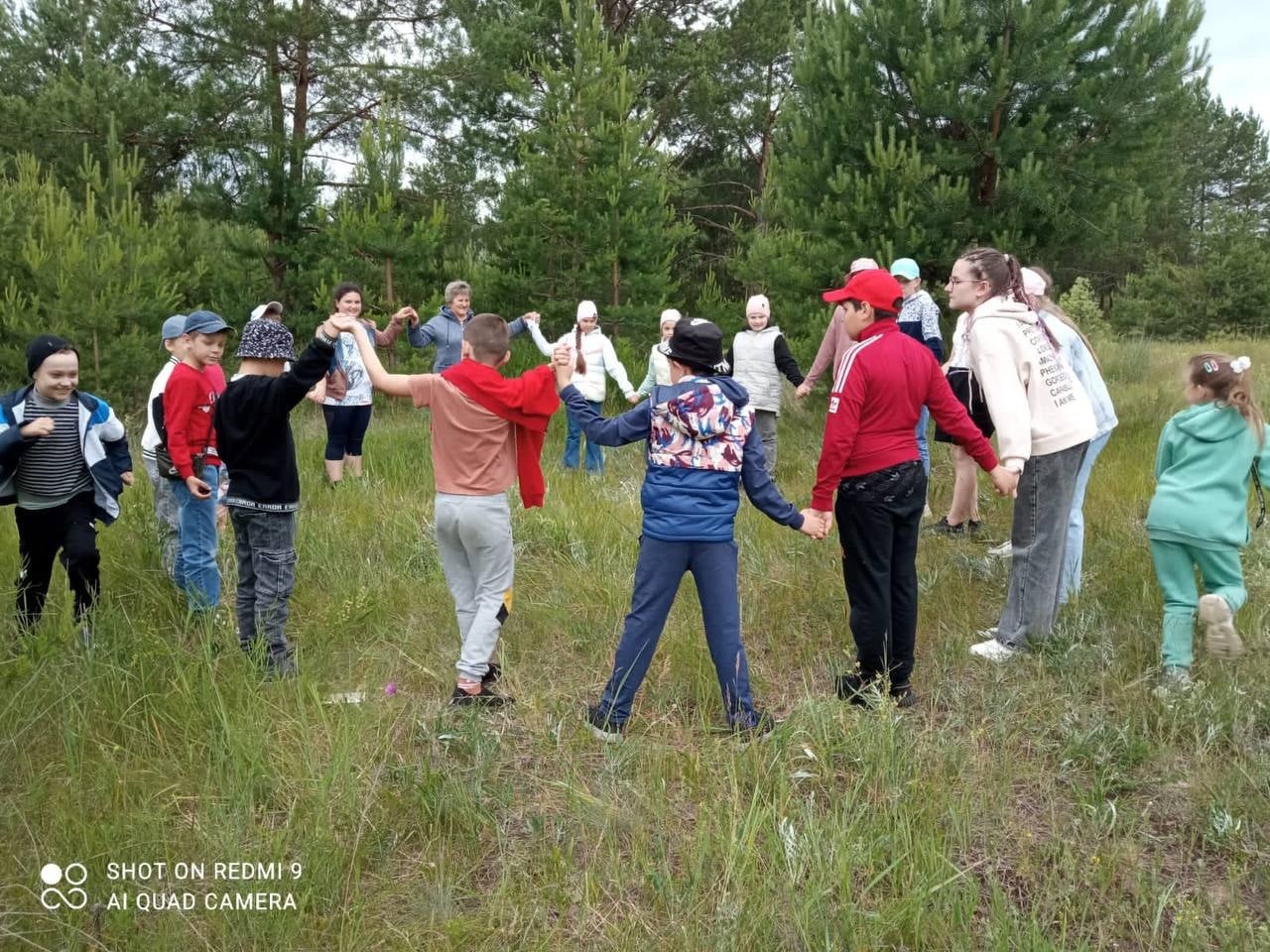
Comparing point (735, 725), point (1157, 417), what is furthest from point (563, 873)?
point (1157, 417)

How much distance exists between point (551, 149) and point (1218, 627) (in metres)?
10.1

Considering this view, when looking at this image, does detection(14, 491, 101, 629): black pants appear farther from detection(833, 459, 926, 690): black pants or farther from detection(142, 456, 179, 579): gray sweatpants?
detection(833, 459, 926, 690): black pants

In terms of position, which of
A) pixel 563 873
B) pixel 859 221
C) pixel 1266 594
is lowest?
pixel 563 873

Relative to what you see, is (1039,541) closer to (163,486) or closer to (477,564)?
(477,564)

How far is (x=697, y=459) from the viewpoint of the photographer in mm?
3346

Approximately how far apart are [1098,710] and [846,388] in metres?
1.60

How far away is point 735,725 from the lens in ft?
11.1

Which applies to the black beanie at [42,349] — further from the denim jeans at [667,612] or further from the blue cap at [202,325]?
the denim jeans at [667,612]

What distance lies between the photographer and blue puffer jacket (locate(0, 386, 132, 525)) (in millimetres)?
4039

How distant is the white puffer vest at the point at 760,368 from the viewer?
7.07m

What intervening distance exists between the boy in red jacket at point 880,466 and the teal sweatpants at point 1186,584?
876mm

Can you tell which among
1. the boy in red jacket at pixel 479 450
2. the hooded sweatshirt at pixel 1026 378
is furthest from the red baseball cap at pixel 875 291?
the boy in red jacket at pixel 479 450

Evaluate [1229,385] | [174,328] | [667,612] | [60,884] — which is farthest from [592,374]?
[60,884]

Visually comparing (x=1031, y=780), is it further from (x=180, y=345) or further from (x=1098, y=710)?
(x=180, y=345)
